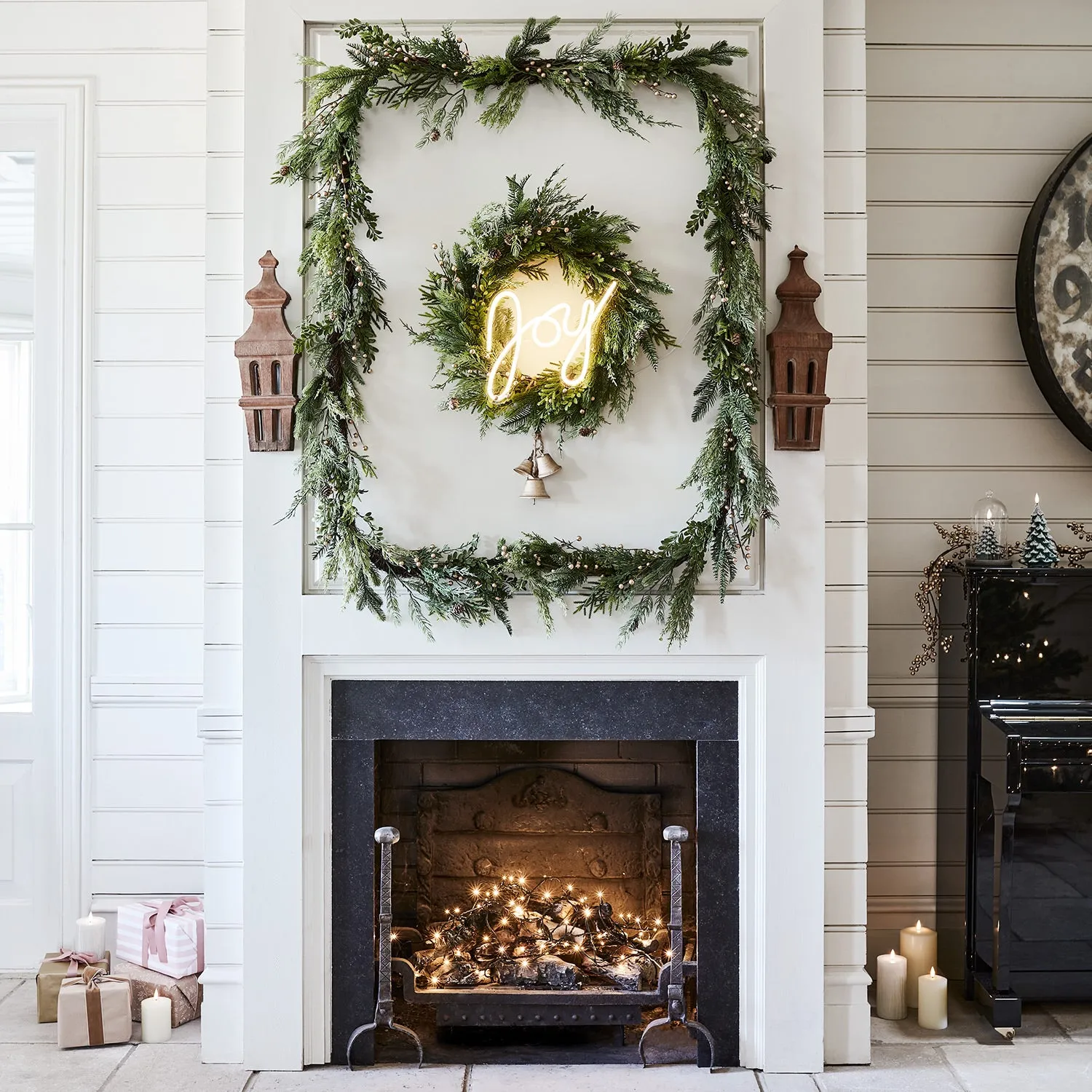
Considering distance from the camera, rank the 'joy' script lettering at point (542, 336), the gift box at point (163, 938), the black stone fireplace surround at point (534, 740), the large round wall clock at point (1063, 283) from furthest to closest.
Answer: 1. the large round wall clock at point (1063, 283)
2. the gift box at point (163, 938)
3. the black stone fireplace surround at point (534, 740)
4. the 'joy' script lettering at point (542, 336)

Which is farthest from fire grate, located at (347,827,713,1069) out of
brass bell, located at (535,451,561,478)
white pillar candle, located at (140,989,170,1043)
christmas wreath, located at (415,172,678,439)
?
christmas wreath, located at (415,172,678,439)

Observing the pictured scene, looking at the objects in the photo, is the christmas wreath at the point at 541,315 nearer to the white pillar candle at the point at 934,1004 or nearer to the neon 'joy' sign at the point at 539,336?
the neon 'joy' sign at the point at 539,336

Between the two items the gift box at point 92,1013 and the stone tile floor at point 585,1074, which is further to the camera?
the gift box at point 92,1013

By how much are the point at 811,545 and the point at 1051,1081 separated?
4.56 feet

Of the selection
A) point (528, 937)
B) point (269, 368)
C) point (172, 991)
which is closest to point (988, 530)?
point (528, 937)

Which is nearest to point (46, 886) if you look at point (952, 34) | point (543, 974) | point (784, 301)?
point (543, 974)

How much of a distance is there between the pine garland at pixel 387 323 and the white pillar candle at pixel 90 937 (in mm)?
1298

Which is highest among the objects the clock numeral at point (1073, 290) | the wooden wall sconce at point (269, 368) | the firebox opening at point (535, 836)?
the clock numeral at point (1073, 290)

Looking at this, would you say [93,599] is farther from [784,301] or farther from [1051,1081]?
[1051,1081]

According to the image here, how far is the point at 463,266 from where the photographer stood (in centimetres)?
228

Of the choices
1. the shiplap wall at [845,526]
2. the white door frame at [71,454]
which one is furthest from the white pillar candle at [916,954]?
the white door frame at [71,454]

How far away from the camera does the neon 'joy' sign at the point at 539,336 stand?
2254mm

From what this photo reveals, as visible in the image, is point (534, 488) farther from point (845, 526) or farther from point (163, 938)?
point (163, 938)

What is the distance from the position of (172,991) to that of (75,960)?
0.92 ft
